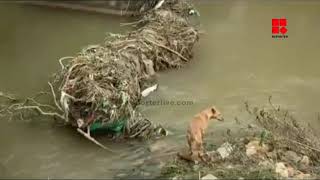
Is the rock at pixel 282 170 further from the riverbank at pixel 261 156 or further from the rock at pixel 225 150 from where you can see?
the rock at pixel 225 150

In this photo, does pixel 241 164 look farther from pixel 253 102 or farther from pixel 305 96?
pixel 305 96

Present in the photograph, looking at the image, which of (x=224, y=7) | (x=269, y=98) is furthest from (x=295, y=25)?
(x=269, y=98)

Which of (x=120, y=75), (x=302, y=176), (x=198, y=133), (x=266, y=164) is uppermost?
(x=120, y=75)

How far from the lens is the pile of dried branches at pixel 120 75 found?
20.2ft

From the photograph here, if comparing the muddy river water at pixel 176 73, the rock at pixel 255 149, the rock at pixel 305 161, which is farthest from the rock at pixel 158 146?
the rock at pixel 305 161

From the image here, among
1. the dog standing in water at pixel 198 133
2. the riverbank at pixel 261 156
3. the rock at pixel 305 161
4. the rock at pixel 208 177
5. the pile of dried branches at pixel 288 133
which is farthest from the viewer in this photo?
the pile of dried branches at pixel 288 133

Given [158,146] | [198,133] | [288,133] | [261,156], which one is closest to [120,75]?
[158,146]

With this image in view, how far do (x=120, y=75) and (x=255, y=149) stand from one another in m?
1.89

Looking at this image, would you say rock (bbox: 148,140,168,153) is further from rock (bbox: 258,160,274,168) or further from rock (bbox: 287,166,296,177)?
rock (bbox: 287,166,296,177)

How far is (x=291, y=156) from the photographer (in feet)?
18.7

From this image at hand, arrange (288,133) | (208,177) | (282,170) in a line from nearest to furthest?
(208,177) → (282,170) → (288,133)

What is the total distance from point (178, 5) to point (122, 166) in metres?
4.16

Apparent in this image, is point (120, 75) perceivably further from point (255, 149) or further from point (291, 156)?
point (291, 156)

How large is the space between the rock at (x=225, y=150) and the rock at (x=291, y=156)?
58cm
